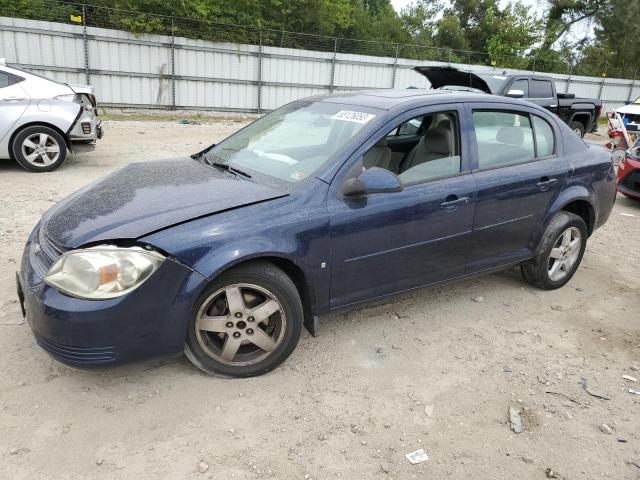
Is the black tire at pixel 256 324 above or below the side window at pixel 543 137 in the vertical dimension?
below

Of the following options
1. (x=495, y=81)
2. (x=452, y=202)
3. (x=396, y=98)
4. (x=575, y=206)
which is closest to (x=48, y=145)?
(x=396, y=98)

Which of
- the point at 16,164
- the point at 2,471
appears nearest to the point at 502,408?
the point at 2,471

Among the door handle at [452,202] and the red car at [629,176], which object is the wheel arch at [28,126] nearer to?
the door handle at [452,202]

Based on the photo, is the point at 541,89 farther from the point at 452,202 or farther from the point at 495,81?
the point at 452,202

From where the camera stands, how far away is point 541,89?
38.9 feet

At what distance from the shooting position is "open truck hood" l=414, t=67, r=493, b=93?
9.80 meters

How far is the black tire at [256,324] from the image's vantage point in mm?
2848

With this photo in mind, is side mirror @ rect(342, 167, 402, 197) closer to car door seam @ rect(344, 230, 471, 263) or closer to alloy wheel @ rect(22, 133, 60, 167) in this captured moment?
car door seam @ rect(344, 230, 471, 263)

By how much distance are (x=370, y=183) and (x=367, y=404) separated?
1270mm

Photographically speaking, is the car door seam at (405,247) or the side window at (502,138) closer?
the car door seam at (405,247)

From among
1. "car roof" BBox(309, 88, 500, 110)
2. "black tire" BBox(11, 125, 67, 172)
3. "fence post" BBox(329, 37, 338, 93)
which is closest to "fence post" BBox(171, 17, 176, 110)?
"fence post" BBox(329, 37, 338, 93)

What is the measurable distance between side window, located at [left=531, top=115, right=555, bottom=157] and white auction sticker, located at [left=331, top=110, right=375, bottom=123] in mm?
1621

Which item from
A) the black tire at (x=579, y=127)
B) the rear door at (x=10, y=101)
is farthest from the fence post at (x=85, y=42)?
the black tire at (x=579, y=127)

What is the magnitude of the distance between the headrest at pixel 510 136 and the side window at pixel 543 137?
19 cm
